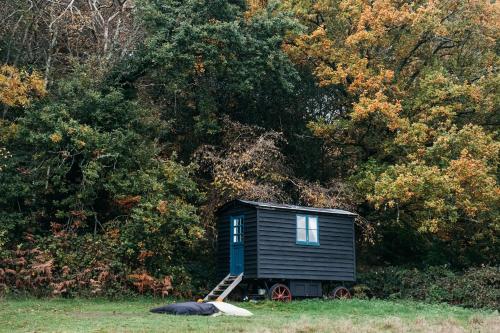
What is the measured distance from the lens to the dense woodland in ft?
70.3

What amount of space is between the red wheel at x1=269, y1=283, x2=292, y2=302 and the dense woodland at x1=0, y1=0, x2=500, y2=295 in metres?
3.19

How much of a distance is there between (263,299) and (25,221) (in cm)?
839

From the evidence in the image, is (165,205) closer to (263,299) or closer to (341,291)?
(263,299)

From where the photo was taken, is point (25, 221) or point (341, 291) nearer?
point (25, 221)

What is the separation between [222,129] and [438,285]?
1034 centimetres

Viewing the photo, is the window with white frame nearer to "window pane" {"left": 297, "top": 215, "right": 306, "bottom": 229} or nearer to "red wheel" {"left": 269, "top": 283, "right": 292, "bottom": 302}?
"window pane" {"left": 297, "top": 215, "right": 306, "bottom": 229}

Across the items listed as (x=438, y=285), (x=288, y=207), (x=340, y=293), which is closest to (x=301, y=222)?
(x=288, y=207)

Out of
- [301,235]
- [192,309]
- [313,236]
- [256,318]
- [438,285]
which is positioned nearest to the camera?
[256,318]

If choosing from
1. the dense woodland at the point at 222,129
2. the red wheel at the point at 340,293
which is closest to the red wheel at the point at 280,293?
the red wheel at the point at 340,293

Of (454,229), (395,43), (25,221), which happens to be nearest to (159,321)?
(25,221)

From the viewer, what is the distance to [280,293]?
2144 cm

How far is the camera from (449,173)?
919 inches

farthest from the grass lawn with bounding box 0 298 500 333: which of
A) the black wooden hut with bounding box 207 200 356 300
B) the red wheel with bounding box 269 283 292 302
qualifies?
the black wooden hut with bounding box 207 200 356 300

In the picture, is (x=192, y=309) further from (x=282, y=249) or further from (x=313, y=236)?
(x=313, y=236)
